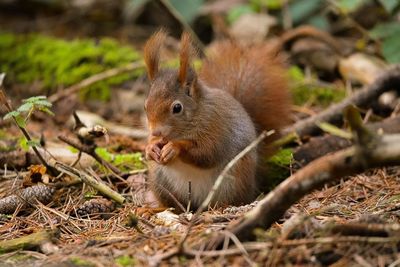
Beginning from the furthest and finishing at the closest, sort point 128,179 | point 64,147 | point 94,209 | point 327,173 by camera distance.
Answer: point 64,147, point 128,179, point 94,209, point 327,173

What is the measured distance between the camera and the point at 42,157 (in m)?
2.84

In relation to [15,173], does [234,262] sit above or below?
below

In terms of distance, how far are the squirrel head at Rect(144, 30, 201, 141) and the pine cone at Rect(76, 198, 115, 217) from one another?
1.18 feet

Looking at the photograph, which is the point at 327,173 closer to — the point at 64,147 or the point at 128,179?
the point at 128,179

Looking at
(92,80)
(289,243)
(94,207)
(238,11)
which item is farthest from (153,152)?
(238,11)

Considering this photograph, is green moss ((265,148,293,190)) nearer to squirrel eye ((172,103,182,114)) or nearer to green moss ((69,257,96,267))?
squirrel eye ((172,103,182,114))

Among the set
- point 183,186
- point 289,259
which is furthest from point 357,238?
point 183,186

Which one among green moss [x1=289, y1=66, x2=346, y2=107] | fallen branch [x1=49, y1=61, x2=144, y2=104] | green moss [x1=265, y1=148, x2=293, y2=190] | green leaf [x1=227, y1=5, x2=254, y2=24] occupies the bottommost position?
green moss [x1=265, y1=148, x2=293, y2=190]

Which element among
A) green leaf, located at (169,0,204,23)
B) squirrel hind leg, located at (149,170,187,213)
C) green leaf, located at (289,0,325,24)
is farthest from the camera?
green leaf, located at (289,0,325,24)

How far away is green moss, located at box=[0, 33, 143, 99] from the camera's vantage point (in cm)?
428

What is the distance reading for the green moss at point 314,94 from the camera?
401 centimetres

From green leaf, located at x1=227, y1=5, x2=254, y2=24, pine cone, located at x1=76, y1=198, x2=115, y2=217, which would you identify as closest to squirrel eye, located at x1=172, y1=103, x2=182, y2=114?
pine cone, located at x1=76, y1=198, x2=115, y2=217

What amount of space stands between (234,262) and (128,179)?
1286 mm

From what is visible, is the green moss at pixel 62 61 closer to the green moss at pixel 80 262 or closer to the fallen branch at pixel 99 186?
the fallen branch at pixel 99 186
